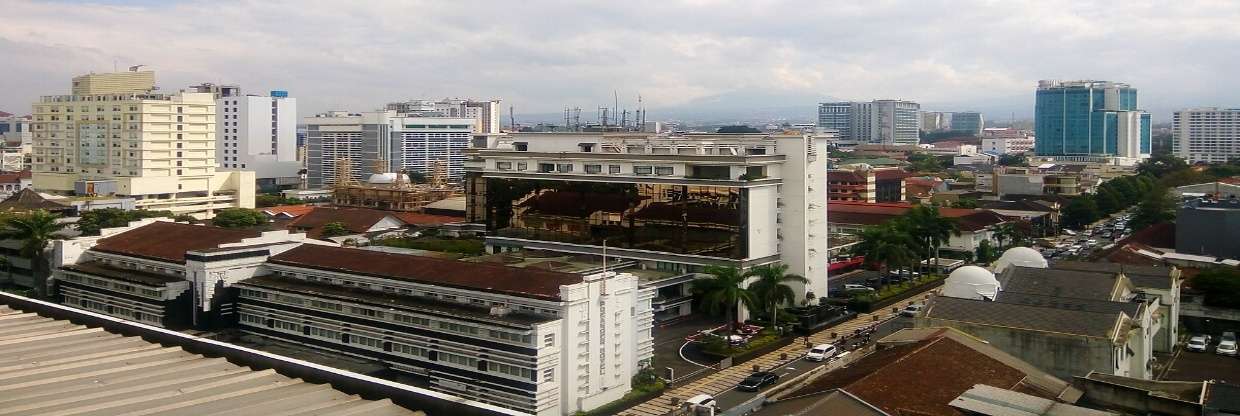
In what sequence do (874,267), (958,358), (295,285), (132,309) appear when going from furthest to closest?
1. (874,267)
2. (132,309)
3. (295,285)
4. (958,358)

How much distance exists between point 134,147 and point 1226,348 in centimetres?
4745

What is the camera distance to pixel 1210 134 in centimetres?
10938

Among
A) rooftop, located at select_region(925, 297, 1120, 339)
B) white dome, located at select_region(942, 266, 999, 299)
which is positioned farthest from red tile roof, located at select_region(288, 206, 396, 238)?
rooftop, located at select_region(925, 297, 1120, 339)

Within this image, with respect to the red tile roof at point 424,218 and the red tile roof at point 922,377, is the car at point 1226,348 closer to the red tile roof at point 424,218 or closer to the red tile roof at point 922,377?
the red tile roof at point 922,377

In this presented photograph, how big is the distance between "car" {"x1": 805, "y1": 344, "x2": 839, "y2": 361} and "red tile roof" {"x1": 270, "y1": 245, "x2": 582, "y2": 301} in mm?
7025

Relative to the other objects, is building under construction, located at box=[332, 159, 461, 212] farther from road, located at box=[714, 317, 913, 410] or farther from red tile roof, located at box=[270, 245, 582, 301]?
road, located at box=[714, 317, 913, 410]

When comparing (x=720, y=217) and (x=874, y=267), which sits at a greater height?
(x=720, y=217)

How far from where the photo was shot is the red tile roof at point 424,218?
4625 centimetres

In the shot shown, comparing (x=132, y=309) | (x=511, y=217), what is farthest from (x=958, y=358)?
(x=132, y=309)

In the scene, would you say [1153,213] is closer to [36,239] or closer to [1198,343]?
[1198,343]

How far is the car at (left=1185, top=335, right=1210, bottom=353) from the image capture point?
25.8 m

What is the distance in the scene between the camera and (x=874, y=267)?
1537 inches

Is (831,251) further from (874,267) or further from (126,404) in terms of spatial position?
(126,404)

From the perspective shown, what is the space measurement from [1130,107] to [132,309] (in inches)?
4738
